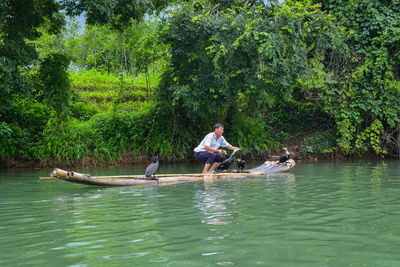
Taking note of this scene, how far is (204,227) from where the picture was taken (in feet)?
14.9

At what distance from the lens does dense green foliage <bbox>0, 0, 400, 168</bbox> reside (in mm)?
13453

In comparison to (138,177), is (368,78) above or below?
above

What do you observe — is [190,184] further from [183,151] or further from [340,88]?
[340,88]

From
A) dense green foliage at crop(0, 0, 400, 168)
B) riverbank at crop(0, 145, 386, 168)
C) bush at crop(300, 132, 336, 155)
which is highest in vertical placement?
dense green foliage at crop(0, 0, 400, 168)

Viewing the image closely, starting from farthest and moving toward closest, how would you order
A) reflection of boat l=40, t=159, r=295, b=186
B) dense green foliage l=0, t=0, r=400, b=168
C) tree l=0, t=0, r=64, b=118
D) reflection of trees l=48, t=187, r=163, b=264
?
dense green foliage l=0, t=0, r=400, b=168, tree l=0, t=0, r=64, b=118, reflection of boat l=40, t=159, r=295, b=186, reflection of trees l=48, t=187, r=163, b=264

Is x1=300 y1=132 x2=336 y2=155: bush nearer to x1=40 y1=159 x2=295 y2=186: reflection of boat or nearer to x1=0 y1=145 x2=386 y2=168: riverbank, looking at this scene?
x1=0 y1=145 x2=386 y2=168: riverbank

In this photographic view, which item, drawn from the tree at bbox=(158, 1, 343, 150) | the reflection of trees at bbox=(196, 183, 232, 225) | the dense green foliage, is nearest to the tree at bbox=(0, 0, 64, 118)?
the dense green foliage

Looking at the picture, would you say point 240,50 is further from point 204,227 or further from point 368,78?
point 204,227

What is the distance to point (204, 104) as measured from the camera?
1566 centimetres

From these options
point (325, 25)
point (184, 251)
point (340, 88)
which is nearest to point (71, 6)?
point (325, 25)

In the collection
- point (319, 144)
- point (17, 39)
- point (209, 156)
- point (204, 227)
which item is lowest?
point (204, 227)

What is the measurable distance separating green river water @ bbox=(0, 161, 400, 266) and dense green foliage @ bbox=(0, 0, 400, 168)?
20.5 feet

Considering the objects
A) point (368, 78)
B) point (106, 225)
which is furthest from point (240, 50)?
point (106, 225)

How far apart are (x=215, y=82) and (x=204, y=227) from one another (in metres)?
10.4
